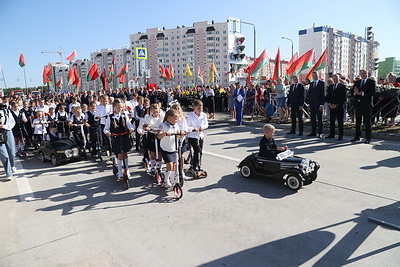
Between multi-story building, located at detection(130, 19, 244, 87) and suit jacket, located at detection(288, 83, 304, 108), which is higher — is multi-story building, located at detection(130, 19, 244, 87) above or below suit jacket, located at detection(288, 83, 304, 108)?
above

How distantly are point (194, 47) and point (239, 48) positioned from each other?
20.0 m

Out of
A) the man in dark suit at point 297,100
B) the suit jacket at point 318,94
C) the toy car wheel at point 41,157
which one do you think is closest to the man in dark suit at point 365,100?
the suit jacket at point 318,94

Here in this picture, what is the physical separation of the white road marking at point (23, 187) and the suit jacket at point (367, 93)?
9786 mm

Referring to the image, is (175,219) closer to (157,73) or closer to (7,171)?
(7,171)

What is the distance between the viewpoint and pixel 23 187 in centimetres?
661

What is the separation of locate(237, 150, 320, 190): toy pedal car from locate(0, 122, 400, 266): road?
0.21 metres

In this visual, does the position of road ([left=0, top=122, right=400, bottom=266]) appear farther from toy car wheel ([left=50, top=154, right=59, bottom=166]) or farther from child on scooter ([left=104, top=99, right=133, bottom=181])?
toy car wheel ([left=50, top=154, right=59, bottom=166])

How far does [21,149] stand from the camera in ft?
33.7

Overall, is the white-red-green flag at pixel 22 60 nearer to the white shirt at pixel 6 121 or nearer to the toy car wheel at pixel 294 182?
the white shirt at pixel 6 121

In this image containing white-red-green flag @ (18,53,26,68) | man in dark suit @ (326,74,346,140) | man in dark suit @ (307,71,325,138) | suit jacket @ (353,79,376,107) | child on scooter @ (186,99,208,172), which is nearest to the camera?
child on scooter @ (186,99,208,172)

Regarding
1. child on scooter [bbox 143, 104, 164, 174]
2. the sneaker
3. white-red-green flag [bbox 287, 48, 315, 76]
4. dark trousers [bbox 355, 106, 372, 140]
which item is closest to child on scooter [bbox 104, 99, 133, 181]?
child on scooter [bbox 143, 104, 164, 174]

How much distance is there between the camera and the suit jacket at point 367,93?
30.7 feet

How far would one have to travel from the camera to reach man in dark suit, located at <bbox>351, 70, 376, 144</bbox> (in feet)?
30.7

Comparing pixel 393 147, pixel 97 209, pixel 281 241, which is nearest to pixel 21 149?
pixel 97 209
